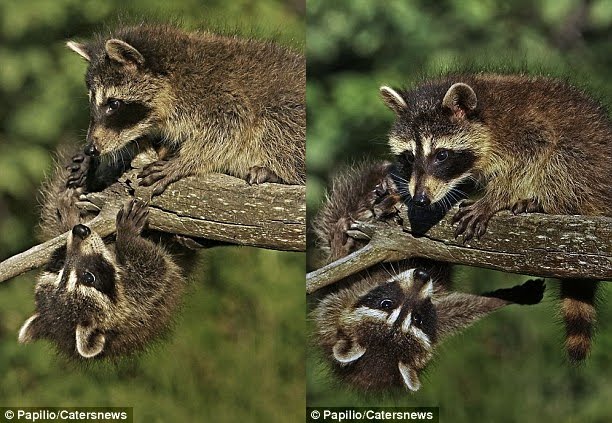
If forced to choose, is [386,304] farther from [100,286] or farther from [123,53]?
[123,53]

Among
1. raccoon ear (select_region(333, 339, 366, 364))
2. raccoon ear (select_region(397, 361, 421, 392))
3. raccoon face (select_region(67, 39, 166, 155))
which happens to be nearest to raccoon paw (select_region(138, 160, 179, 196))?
raccoon face (select_region(67, 39, 166, 155))

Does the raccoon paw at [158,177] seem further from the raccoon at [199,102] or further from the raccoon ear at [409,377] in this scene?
the raccoon ear at [409,377]

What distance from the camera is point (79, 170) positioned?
393 cm

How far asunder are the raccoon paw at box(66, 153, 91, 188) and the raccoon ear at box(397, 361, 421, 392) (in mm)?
1476

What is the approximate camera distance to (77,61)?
4.32 m

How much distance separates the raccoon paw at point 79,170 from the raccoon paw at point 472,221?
150 centimetres

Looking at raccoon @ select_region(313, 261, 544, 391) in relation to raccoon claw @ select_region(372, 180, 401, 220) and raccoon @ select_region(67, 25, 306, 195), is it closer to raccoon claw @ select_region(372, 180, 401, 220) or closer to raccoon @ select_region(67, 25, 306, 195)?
raccoon claw @ select_region(372, 180, 401, 220)

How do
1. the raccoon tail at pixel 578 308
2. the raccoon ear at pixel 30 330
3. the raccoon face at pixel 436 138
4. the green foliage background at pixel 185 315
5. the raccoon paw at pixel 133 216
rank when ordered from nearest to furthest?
the raccoon face at pixel 436 138 → the raccoon tail at pixel 578 308 → the raccoon paw at pixel 133 216 → the raccoon ear at pixel 30 330 → the green foliage background at pixel 185 315

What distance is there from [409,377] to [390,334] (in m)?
0.21

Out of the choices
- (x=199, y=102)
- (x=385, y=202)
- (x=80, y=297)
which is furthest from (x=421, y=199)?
(x=80, y=297)

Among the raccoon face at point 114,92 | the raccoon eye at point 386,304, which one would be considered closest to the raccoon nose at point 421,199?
the raccoon eye at point 386,304

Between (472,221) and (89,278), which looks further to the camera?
(89,278)

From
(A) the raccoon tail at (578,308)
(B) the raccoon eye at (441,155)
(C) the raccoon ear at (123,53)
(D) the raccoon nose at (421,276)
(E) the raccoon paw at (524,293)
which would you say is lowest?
(A) the raccoon tail at (578,308)

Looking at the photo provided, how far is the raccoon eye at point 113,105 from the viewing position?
3.69 meters
